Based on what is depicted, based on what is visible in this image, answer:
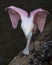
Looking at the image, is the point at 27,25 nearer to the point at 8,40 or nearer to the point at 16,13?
the point at 16,13

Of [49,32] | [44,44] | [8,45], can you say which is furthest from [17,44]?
[44,44]

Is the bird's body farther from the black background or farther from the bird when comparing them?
the black background

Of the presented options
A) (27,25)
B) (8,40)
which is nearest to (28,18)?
(27,25)

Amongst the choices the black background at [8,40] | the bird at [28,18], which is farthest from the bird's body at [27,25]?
the black background at [8,40]

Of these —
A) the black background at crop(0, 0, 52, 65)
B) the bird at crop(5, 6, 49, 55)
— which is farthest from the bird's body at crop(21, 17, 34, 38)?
the black background at crop(0, 0, 52, 65)

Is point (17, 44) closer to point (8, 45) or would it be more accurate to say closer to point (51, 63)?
point (8, 45)


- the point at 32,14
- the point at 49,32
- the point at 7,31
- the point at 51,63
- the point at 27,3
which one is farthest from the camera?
the point at 27,3

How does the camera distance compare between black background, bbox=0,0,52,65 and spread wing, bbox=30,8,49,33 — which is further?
black background, bbox=0,0,52,65

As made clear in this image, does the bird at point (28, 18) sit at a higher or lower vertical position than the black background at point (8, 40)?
higher

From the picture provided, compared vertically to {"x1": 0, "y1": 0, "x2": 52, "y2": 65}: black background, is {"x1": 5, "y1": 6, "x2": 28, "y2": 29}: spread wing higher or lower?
higher

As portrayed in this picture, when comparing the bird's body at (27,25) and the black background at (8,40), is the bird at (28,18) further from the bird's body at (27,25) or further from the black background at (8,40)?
the black background at (8,40)

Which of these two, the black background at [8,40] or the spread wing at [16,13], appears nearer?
the spread wing at [16,13]
